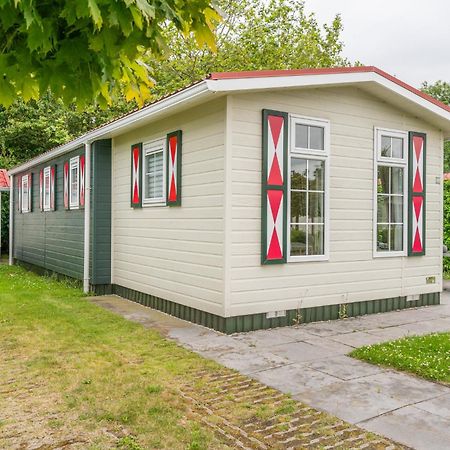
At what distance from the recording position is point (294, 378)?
4266 mm

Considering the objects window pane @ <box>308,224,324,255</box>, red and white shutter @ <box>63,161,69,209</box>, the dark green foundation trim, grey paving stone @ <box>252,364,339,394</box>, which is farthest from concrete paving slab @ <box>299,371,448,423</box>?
red and white shutter @ <box>63,161,69,209</box>

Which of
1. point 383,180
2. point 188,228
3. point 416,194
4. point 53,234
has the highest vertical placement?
point 383,180

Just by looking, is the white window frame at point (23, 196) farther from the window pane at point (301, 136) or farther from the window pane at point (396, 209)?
the window pane at point (396, 209)

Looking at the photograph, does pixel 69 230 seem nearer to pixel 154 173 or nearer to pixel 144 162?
pixel 144 162

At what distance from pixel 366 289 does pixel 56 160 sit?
747cm

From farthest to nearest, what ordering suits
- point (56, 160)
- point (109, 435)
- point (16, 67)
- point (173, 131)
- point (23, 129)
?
point (23, 129), point (56, 160), point (173, 131), point (109, 435), point (16, 67)

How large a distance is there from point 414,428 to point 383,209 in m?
4.59

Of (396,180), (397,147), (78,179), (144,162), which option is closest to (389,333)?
(396,180)

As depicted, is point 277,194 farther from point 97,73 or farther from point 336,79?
point 97,73

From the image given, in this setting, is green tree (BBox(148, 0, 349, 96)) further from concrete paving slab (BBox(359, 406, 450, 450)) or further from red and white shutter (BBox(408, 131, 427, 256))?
concrete paving slab (BBox(359, 406, 450, 450))

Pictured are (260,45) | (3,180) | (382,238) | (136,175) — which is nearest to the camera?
(382,238)

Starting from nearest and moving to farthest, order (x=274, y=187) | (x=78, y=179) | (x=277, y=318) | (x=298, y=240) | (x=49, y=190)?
(x=274, y=187) < (x=277, y=318) < (x=298, y=240) < (x=78, y=179) < (x=49, y=190)

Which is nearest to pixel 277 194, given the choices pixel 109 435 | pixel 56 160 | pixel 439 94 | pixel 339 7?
pixel 109 435

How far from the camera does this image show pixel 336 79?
6.41 m
